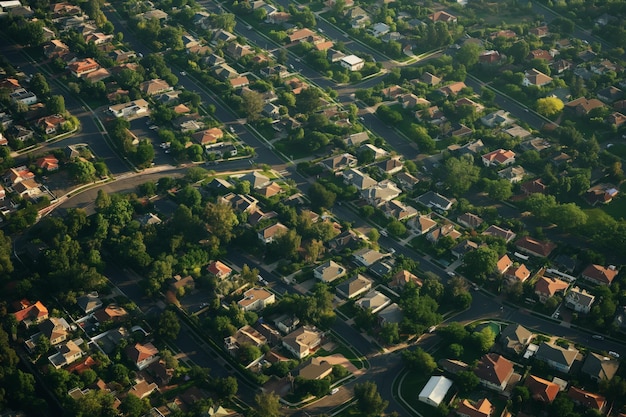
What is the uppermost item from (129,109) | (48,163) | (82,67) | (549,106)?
(549,106)

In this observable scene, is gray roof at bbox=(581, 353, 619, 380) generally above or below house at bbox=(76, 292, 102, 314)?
above

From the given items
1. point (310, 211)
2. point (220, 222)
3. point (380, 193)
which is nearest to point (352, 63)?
point (380, 193)

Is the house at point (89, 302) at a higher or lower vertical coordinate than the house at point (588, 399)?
lower

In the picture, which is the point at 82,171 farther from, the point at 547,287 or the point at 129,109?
the point at 547,287

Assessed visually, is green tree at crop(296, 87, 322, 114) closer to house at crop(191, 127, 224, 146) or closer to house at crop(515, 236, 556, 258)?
house at crop(191, 127, 224, 146)

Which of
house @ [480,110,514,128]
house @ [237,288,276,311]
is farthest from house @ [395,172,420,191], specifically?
house @ [237,288,276,311]

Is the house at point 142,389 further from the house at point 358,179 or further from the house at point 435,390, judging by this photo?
the house at point 358,179

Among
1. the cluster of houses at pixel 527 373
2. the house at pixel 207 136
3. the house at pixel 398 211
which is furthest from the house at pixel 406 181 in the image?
the cluster of houses at pixel 527 373
